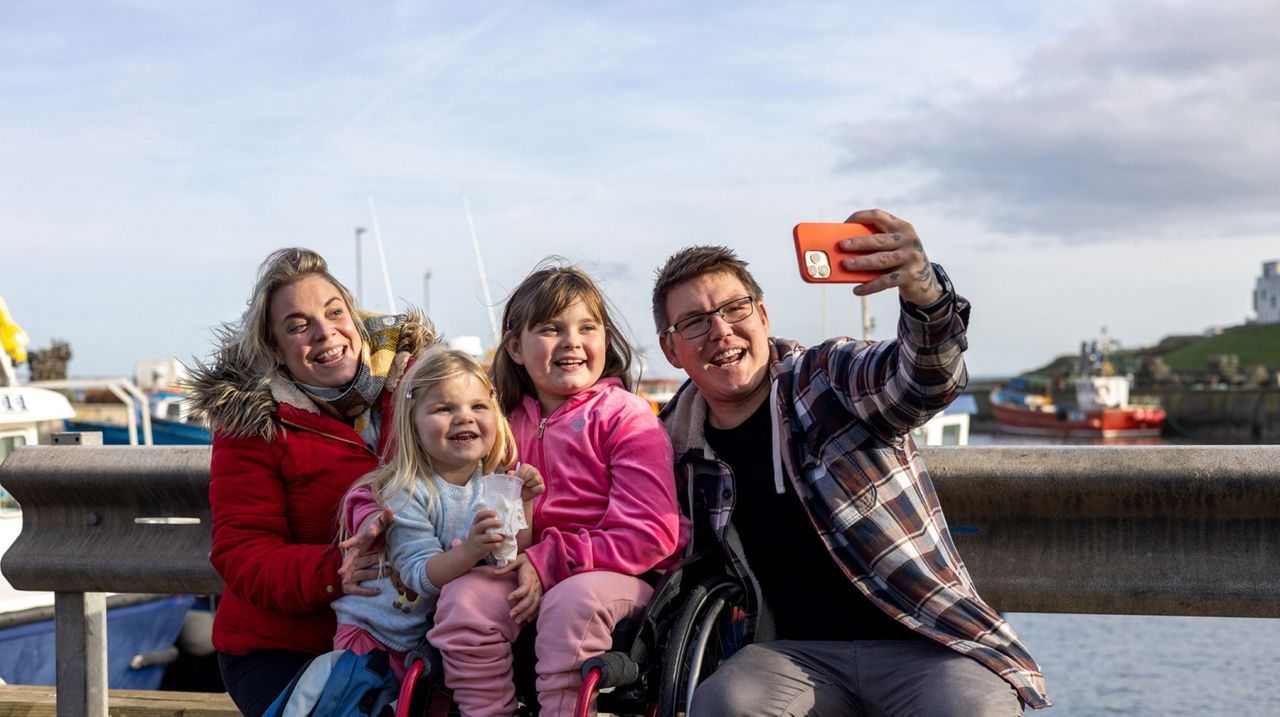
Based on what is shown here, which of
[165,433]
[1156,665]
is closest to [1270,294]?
[1156,665]

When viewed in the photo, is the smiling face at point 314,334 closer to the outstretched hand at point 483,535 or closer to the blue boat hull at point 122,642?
the outstretched hand at point 483,535

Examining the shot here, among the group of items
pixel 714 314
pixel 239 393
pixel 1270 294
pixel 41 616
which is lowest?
pixel 41 616

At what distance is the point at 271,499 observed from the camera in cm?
384

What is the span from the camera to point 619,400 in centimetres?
380

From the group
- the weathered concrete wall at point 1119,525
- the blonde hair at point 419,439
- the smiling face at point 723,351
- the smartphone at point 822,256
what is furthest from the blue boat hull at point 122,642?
the smartphone at point 822,256

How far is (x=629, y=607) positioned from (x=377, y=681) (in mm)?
695

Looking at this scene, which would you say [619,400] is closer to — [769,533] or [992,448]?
[769,533]

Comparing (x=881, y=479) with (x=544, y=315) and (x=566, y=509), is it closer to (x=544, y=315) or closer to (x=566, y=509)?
(x=566, y=509)

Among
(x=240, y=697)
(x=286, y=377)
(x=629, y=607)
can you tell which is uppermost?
(x=286, y=377)

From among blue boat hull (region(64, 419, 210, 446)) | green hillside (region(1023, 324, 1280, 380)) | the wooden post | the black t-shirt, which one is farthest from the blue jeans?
green hillside (region(1023, 324, 1280, 380))

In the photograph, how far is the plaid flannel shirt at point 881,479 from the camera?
132 inches

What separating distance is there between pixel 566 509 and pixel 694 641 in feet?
1.74

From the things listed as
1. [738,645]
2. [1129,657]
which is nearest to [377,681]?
[738,645]

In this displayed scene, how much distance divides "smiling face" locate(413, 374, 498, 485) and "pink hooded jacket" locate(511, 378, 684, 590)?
0.65 ft
